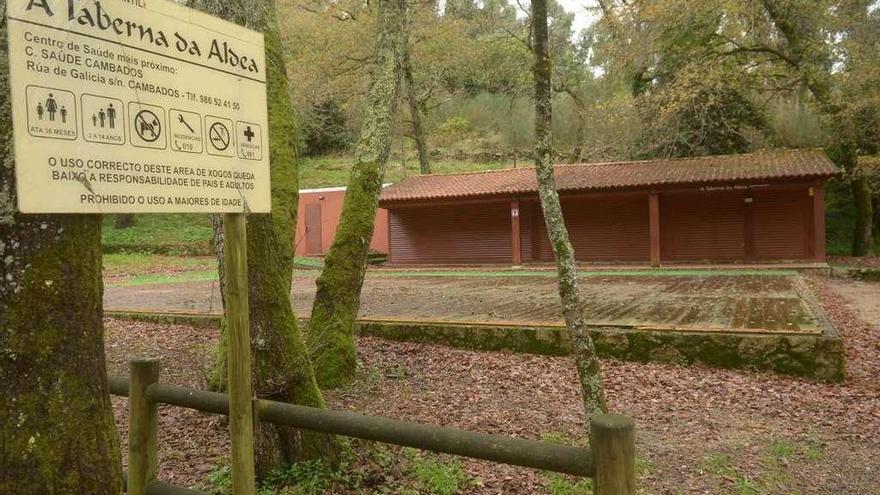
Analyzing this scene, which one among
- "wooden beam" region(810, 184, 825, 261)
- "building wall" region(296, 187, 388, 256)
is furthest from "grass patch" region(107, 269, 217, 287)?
"wooden beam" region(810, 184, 825, 261)

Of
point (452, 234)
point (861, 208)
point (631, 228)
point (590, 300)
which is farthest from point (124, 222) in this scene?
point (861, 208)

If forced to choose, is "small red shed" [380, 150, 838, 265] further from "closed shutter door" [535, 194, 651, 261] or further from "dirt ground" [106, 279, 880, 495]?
"dirt ground" [106, 279, 880, 495]

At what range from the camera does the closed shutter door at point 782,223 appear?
17.7 m

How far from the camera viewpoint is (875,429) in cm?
501

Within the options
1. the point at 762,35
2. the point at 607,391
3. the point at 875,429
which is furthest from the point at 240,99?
the point at 762,35

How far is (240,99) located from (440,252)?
1983 cm

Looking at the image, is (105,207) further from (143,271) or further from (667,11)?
(143,271)

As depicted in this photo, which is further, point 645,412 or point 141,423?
point 645,412

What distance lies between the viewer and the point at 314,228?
996 inches

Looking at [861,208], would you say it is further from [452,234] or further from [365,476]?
[365,476]

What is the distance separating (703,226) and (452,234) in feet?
26.4

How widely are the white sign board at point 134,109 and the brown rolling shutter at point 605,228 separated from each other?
17698 mm

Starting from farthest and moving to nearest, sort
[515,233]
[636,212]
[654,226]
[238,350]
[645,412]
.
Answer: [515,233]
[636,212]
[654,226]
[645,412]
[238,350]

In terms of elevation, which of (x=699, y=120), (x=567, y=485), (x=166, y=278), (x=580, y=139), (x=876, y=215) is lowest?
(x=567, y=485)
